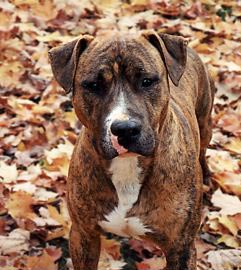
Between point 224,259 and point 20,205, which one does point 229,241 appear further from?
point 20,205

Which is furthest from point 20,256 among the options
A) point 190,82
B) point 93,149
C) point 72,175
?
point 190,82

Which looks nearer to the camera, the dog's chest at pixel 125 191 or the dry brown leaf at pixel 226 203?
the dog's chest at pixel 125 191

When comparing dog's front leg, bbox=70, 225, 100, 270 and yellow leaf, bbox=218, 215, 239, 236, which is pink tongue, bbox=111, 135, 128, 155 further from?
yellow leaf, bbox=218, 215, 239, 236

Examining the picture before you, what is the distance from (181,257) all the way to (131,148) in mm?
790

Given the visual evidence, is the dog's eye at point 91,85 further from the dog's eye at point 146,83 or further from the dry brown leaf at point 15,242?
the dry brown leaf at point 15,242

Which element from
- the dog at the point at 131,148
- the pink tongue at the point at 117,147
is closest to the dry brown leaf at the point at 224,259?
the dog at the point at 131,148

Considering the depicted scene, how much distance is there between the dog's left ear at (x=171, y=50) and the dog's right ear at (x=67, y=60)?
0.33 metres

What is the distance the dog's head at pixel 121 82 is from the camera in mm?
3275

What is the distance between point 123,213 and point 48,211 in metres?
1.29

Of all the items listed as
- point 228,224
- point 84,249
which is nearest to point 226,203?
point 228,224

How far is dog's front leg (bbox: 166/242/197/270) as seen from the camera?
3.72 metres

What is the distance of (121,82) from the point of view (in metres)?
3.40

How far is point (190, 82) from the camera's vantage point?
449 cm

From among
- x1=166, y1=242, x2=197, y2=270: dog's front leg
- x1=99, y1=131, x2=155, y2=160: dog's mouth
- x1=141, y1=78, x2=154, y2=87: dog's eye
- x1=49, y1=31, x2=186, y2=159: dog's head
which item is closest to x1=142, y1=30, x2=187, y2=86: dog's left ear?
x1=49, y1=31, x2=186, y2=159: dog's head
